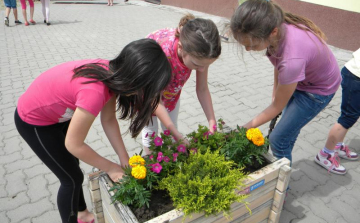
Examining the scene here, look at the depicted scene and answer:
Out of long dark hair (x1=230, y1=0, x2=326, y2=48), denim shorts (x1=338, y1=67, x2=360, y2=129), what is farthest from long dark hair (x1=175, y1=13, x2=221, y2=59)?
denim shorts (x1=338, y1=67, x2=360, y2=129)

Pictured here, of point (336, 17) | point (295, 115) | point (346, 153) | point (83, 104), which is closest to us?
point (83, 104)

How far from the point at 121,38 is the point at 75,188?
Answer: 19.9 ft

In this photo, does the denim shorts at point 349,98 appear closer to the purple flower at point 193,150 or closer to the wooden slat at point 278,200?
the wooden slat at point 278,200

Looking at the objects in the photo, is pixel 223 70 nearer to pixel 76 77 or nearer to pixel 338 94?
pixel 338 94

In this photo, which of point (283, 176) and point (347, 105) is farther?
point (347, 105)

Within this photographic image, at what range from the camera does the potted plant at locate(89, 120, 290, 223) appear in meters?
1.36

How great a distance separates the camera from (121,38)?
7.25 m

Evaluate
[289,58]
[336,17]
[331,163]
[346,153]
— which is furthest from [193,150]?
[336,17]

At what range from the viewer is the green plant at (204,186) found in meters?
1.37

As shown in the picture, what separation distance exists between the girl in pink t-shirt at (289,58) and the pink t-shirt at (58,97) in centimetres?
82

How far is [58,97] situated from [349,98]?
223 cm

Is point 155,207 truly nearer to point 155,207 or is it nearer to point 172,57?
point 155,207

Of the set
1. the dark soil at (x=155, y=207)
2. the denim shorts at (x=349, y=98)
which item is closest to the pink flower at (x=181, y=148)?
the dark soil at (x=155, y=207)

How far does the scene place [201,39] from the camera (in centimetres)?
150
